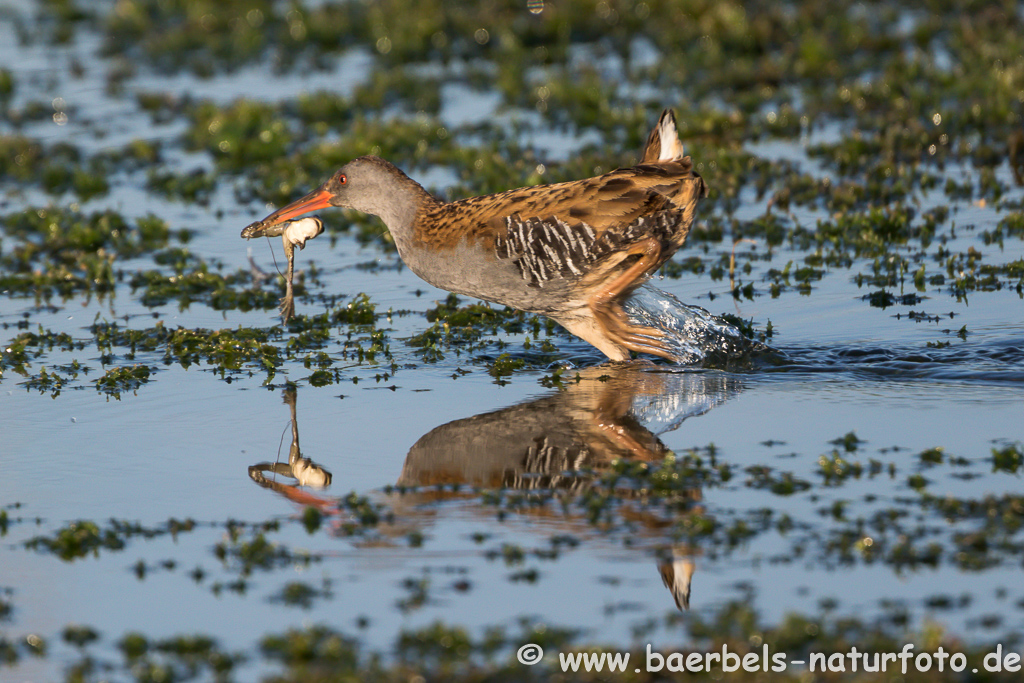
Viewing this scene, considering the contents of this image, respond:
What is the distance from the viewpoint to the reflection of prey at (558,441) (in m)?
6.02

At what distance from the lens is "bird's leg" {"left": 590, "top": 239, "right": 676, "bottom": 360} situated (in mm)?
7809

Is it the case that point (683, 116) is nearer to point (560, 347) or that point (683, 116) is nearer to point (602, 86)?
point (602, 86)

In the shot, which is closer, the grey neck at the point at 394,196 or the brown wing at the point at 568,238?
the brown wing at the point at 568,238

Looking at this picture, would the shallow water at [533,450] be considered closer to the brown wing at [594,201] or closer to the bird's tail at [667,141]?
the brown wing at [594,201]

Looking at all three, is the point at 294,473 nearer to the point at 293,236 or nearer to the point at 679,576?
the point at 679,576

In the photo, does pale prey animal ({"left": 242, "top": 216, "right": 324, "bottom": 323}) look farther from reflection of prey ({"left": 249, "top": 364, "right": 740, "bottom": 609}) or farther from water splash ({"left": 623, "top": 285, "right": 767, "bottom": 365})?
water splash ({"left": 623, "top": 285, "right": 767, "bottom": 365})

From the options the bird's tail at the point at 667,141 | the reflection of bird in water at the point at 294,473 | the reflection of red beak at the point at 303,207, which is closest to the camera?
the reflection of bird in water at the point at 294,473

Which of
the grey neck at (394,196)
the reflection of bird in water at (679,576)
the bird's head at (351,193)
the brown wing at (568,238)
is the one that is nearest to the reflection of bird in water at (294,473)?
the reflection of bird in water at (679,576)

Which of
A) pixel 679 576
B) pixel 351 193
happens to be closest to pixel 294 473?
pixel 679 576

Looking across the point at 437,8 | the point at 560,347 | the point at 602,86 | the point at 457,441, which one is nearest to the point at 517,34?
the point at 437,8

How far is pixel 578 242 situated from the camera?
772 centimetres

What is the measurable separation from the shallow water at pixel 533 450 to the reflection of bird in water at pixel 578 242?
354 mm

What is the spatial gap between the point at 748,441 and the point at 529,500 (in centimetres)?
126

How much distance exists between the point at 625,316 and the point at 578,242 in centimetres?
57
